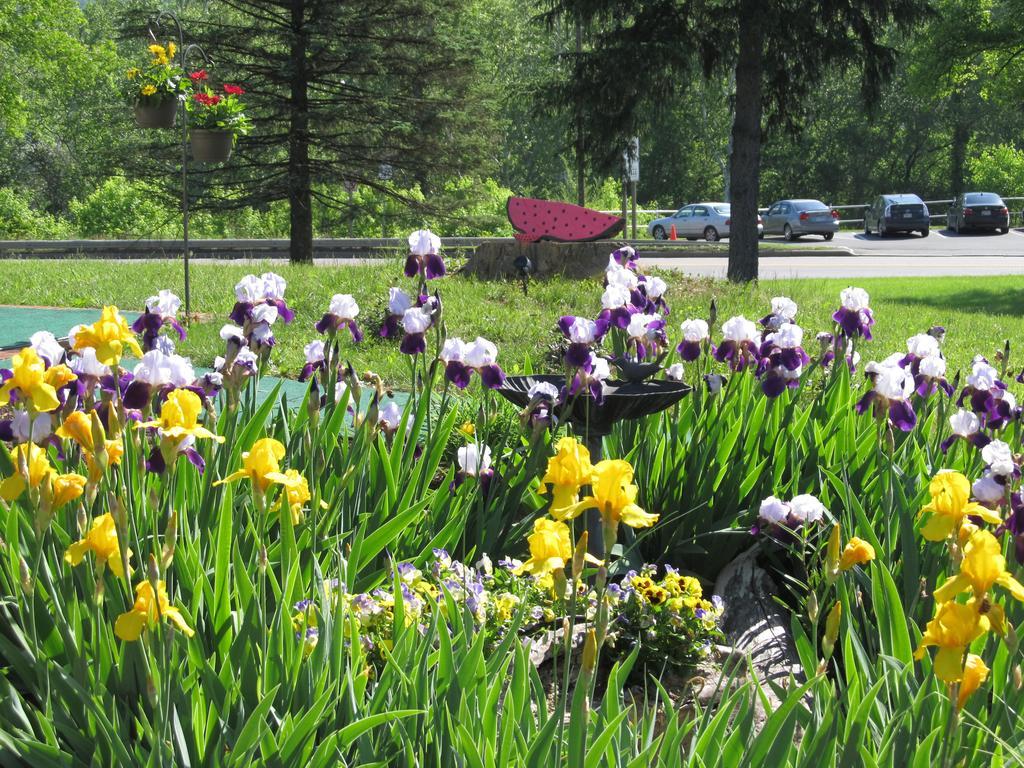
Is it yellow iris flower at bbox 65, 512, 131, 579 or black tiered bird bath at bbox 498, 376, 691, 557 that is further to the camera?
black tiered bird bath at bbox 498, 376, 691, 557

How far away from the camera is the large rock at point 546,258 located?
1195 cm

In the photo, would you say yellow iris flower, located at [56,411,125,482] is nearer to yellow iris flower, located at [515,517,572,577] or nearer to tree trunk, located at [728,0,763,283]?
yellow iris flower, located at [515,517,572,577]

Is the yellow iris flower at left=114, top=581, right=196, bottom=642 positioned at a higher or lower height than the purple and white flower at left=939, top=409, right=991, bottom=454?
lower

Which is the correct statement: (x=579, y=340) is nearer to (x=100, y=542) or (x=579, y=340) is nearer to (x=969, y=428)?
(x=969, y=428)

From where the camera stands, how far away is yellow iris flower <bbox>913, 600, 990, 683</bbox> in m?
1.49

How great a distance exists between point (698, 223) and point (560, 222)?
76.5 ft

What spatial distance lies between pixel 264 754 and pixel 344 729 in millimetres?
135

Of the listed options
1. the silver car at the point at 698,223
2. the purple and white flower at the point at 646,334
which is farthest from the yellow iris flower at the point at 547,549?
the silver car at the point at 698,223

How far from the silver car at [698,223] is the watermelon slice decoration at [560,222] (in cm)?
2213

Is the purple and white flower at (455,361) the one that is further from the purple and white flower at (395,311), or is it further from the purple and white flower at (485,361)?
the purple and white flower at (395,311)

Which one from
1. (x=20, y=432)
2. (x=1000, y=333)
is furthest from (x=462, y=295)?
(x=20, y=432)

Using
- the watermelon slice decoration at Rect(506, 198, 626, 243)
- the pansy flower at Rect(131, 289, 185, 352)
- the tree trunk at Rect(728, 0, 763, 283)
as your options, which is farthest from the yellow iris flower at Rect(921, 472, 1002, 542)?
the tree trunk at Rect(728, 0, 763, 283)

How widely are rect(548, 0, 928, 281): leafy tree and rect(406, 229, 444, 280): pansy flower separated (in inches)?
390

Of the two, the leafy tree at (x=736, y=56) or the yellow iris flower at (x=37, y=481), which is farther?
the leafy tree at (x=736, y=56)
